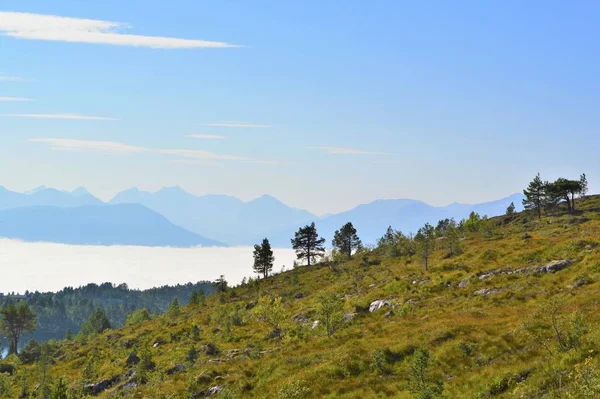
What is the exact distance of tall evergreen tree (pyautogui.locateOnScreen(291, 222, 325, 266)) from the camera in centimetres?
17550

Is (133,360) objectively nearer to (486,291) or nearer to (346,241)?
(486,291)

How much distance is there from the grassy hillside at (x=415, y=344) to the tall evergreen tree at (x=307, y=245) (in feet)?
242

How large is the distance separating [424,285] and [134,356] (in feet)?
162

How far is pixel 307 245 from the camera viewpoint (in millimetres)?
176375

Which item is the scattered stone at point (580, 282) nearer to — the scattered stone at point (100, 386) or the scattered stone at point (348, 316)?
the scattered stone at point (348, 316)

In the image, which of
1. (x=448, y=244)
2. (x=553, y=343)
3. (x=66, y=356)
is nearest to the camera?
(x=553, y=343)

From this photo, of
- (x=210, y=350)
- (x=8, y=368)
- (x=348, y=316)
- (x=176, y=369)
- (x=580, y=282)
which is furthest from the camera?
(x=8, y=368)

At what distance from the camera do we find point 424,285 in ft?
237

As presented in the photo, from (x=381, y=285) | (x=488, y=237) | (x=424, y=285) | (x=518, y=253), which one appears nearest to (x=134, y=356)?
(x=381, y=285)

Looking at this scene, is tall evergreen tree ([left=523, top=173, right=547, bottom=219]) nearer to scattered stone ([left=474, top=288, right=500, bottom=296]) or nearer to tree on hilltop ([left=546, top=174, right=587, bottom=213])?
tree on hilltop ([left=546, top=174, right=587, bottom=213])

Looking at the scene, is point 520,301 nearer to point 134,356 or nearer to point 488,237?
point 134,356

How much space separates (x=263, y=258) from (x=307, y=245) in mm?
22341

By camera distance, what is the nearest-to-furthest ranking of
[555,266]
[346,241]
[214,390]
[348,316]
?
[214,390] < [555,266] < [348,316] < [346,241]

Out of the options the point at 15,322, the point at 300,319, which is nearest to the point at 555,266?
the point at 300,319
